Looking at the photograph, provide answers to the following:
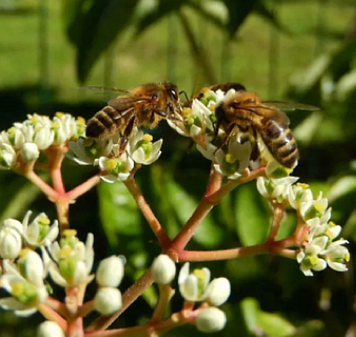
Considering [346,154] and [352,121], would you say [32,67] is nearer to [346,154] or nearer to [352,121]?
[346,154]

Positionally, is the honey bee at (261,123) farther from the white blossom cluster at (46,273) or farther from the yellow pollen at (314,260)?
the white blossom cluster at (46,273)

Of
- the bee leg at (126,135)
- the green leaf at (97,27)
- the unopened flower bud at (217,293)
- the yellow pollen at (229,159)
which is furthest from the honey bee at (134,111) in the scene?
the green leaf at (97,27)

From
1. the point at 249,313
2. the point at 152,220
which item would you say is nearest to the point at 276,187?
the point at 152,220

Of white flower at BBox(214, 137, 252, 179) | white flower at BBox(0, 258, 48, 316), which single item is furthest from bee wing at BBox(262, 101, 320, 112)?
white flower at BBox(0, 258, 48, 316)

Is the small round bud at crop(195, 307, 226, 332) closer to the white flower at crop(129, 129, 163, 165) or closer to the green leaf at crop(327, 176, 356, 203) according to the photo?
the white flower at crop(129, 129, 163, 165)

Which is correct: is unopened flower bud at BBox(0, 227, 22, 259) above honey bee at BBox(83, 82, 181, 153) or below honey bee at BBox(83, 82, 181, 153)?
below
